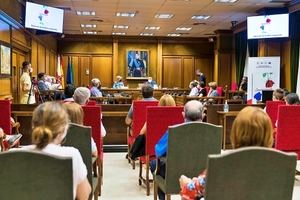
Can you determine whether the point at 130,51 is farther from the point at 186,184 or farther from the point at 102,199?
the point at 186,184

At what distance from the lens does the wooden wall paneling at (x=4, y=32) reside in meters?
7.34

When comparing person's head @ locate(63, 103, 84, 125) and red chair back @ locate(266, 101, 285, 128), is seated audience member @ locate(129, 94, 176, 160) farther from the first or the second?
red chair back @ locate(266, 101, 285, 128)

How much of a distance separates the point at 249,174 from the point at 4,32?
22.5 feet

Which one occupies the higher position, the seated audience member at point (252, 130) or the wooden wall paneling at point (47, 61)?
the wooden wall paneling at point (47, 61)

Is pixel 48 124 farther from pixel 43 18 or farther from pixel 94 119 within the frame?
pixel 43 18

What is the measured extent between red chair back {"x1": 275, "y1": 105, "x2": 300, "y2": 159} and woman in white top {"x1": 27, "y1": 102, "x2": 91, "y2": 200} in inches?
118

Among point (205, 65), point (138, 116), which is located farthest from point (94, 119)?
point (205, 65)

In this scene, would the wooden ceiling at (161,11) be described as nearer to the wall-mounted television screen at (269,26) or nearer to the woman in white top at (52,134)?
the wall-mounted television screen at (269,26)

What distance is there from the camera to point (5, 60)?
768 cm

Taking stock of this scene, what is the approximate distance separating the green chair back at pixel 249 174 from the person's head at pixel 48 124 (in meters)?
0.76

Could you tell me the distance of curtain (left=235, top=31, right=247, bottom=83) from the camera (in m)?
13.4

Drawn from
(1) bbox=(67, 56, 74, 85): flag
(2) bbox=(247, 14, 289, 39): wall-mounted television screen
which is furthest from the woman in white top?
(1) bbox=(67, 56, 74, 85): flag

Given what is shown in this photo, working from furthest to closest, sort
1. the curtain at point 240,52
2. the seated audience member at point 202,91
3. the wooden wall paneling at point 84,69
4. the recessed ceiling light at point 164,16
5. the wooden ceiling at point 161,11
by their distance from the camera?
the wooden wall paneling at point 84,69 → the curtain at point 240,52 → the recessed ceiling light at point 164,16 → the seated audience member at point 202,91 → the wooden ceiling at point 161,11

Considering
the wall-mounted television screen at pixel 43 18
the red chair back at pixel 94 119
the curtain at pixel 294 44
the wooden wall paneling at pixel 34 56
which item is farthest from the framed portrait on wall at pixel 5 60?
the curtain at pixel 294 44
